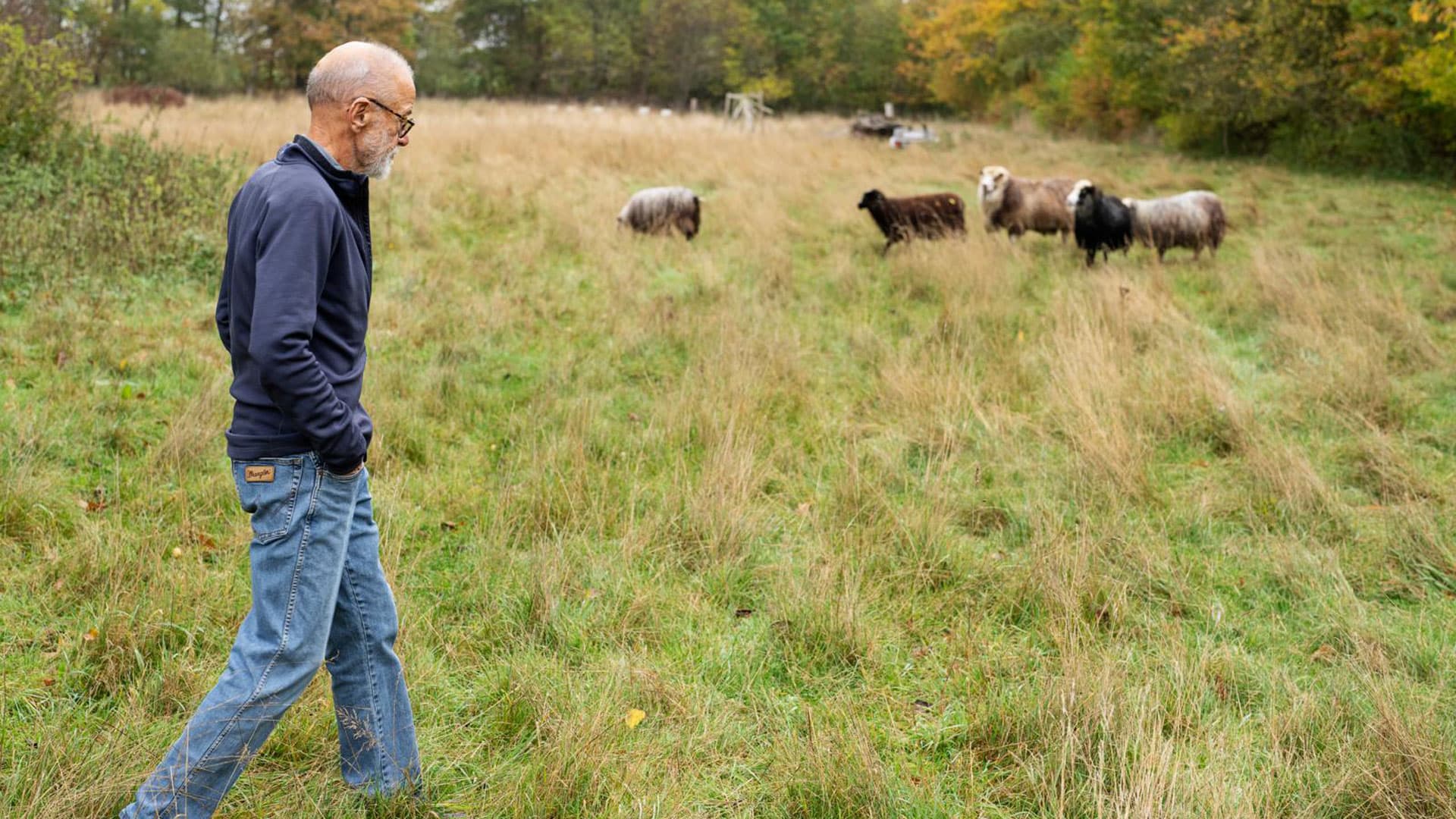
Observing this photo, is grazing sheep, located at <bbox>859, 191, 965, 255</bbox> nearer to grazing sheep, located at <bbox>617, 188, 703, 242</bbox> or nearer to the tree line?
grazing sheep, located at <bbox>617, 188, 703, 242</bbox>

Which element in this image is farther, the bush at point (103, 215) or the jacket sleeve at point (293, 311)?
the bush at point (103, 215)

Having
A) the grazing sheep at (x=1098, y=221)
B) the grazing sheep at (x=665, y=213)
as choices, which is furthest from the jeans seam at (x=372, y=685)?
the grazing sheep at (x=1098, y=221)

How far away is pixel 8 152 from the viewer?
10102 millimetres

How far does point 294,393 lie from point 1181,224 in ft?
38.9

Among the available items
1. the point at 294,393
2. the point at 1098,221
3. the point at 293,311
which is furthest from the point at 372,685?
the point at 1098,221

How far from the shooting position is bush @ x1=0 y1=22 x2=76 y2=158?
991cm

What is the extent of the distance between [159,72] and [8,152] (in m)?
32.6

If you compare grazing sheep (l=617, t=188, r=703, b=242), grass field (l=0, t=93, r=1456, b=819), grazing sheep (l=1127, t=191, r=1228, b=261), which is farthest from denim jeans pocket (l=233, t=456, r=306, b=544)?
grazing sheep (l=1127, t=191, r=1228, b=261)

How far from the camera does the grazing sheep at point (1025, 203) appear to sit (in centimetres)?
1280

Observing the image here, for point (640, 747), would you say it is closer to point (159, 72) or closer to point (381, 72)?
point (381, 72)

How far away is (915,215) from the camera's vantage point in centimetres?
1220

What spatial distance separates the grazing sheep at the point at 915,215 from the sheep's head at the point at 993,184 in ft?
1.61

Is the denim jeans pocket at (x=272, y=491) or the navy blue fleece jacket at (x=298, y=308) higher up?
the navy blue fleece jacket at (x=298, y=308)

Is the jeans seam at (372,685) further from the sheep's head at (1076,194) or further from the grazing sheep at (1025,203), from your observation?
the grazing sheep at (1025,203)
